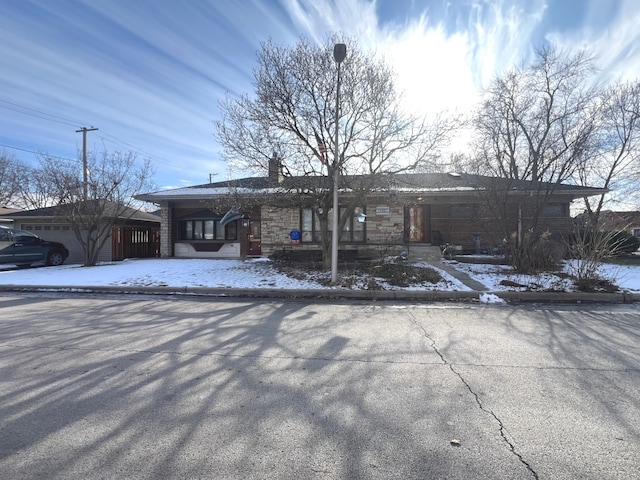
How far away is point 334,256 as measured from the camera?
10984mm

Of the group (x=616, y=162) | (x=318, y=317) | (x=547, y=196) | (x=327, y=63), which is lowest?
(x=318, y=317)

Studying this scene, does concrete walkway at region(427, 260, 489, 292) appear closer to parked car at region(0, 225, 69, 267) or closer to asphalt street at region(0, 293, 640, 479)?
asphalt street at region(0, 293, 640, 479)

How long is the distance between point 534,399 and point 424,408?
111 cm

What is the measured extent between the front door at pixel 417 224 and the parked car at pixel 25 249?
15895 mm

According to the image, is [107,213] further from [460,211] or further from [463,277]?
[460,211]

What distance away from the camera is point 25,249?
1579 cm

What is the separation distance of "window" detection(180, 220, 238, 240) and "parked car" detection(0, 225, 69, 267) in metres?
5.55

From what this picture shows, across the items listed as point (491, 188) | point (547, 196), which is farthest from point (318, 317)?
point (547, 196)

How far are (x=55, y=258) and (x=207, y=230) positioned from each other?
6.68 m

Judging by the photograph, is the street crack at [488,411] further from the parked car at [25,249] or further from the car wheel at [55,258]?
the car wheel at [55,258]

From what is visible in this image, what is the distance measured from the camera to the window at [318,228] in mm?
18641

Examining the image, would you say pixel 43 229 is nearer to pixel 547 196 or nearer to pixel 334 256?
pixel 334 256

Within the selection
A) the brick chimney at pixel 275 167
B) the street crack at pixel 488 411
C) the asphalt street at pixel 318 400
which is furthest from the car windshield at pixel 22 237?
the street crack at pixel 488 411

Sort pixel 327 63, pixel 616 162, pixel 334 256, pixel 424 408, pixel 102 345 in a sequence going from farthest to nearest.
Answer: pixel 616 162 → pixel 327 63 → pixel 334 256 → pixel 102 345 → pixel 424 408
